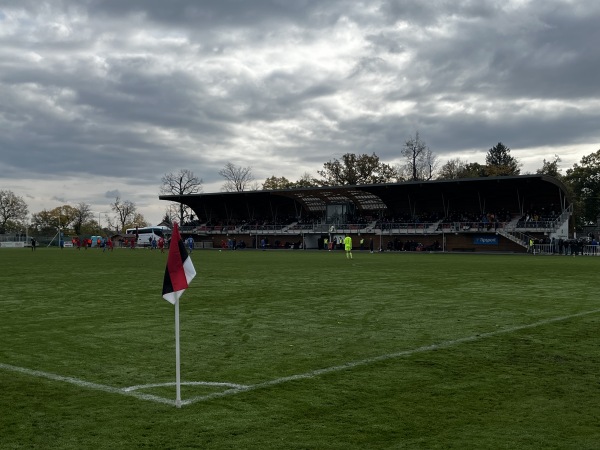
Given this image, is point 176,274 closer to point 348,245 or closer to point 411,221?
point 348,245

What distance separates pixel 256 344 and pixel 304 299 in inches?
272

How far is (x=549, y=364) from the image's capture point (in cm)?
829

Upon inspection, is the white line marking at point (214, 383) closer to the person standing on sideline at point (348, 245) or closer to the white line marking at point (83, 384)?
the white line marking at point (83, 384)

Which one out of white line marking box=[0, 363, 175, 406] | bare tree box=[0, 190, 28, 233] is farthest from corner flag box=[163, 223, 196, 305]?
bare tree box=[0, 190, 28, 233]

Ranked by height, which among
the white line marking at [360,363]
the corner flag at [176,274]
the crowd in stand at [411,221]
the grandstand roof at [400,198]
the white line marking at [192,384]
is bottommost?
the white line marking at [360,363]

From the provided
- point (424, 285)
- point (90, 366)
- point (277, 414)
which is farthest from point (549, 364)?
point (424, 285)

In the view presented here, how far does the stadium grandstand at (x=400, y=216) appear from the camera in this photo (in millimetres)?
66000

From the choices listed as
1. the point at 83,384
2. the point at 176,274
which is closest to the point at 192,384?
the point at 83,384

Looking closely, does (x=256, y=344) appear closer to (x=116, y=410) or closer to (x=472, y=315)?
(x=116, y=410)

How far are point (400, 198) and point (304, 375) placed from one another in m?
71.5

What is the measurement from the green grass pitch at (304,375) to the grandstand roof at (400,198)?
54958mm

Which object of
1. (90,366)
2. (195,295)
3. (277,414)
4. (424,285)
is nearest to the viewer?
(277,414)

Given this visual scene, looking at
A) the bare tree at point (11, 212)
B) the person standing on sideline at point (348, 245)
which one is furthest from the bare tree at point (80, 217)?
the person standing on sideline at point (348, 245)

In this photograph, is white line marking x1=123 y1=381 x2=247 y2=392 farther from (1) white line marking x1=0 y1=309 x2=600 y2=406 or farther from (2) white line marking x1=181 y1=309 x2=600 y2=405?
(2) white line marking x1=181 y1=309 x2=600 y2=405
